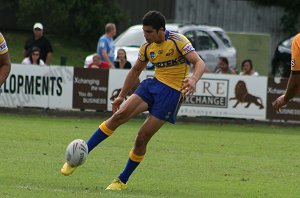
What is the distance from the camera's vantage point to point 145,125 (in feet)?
36.4

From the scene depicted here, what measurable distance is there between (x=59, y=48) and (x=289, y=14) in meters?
9.75

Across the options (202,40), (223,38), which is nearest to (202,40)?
(202,40)

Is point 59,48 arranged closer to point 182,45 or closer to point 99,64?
point 99,64

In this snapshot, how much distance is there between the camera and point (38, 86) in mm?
22141

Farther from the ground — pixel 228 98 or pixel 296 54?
pixel 296 54

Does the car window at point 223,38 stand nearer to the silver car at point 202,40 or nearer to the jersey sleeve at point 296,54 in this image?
the silver car at point 202,40

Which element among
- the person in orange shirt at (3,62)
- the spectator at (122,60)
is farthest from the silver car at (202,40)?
the person in orange shirt at (3,62)

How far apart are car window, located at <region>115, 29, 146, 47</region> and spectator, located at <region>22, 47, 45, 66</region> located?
3.44 metres

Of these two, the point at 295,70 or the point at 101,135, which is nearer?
the point at 295,70

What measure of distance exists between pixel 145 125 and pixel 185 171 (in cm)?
223

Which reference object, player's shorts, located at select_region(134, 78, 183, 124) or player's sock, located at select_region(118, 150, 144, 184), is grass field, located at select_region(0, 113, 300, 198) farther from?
player's shorts, located at select_region(134, 78, 183, 124)

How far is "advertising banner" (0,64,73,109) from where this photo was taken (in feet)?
72.6

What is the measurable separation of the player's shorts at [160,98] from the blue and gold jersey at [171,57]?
0.07 m

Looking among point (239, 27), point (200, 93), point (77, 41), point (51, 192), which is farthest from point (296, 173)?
point (239, 27)
